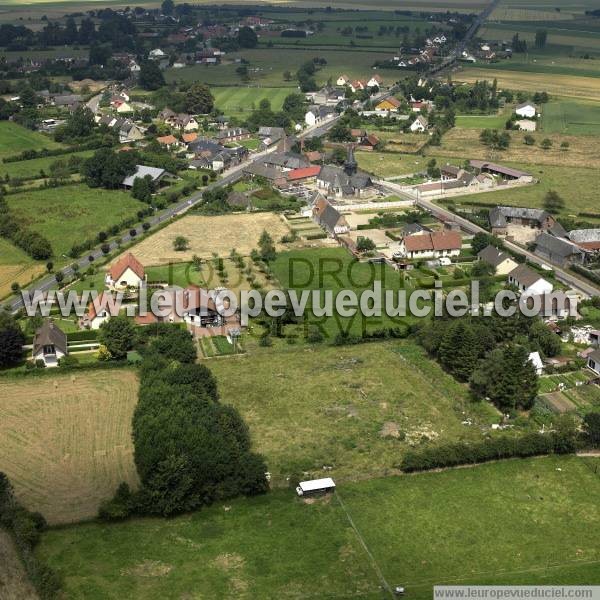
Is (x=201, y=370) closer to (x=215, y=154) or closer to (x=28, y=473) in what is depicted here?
(x=28, y=473)

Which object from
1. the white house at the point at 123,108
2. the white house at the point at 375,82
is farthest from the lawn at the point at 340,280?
the white house at the point at 375,82

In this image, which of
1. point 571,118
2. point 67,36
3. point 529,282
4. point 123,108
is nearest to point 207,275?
point 529,282

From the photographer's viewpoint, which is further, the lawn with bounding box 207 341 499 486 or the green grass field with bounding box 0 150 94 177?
the green grass field with bounding box 0 150 94 177

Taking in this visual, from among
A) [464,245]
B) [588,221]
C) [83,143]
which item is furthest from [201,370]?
[83,143]

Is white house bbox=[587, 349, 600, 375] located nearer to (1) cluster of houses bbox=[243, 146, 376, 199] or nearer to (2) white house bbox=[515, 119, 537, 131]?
(1) cluster of houses bbox=[243, 146, 376, 199]

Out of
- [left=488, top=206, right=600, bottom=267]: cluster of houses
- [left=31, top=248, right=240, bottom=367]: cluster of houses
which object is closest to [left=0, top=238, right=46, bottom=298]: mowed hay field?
[left=31, top=248, right=240, bottom=367]: cluster of houses

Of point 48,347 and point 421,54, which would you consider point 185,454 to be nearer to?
point 48,347
